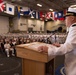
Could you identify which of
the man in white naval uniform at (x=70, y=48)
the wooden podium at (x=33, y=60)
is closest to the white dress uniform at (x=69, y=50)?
the man in white naval uniform at (x=70, y=48)

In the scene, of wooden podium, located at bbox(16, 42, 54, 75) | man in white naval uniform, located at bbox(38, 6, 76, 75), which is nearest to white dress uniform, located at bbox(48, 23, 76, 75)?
man in white naval uniform, located at bbox(38, 6, 76, 75)

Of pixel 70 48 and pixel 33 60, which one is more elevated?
pixel 70 48

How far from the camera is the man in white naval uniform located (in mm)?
1193

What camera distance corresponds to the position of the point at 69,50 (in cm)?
120

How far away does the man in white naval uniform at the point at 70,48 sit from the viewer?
47.0 inches

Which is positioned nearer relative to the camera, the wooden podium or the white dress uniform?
the white dress uniform

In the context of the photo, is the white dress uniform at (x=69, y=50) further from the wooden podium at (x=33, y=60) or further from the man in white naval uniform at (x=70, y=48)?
the wooden podium at (x=33, y=60)

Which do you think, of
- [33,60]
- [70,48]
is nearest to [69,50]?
[70,48]

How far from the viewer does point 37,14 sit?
16219mm

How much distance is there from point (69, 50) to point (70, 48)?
0.02 meters

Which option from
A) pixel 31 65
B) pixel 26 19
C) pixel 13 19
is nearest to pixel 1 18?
pixel 13 19

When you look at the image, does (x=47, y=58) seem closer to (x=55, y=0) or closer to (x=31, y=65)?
(x=31, y=65)

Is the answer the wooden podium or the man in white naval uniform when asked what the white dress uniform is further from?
the wooden podium

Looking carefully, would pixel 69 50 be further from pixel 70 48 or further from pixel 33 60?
pixel 33 60
